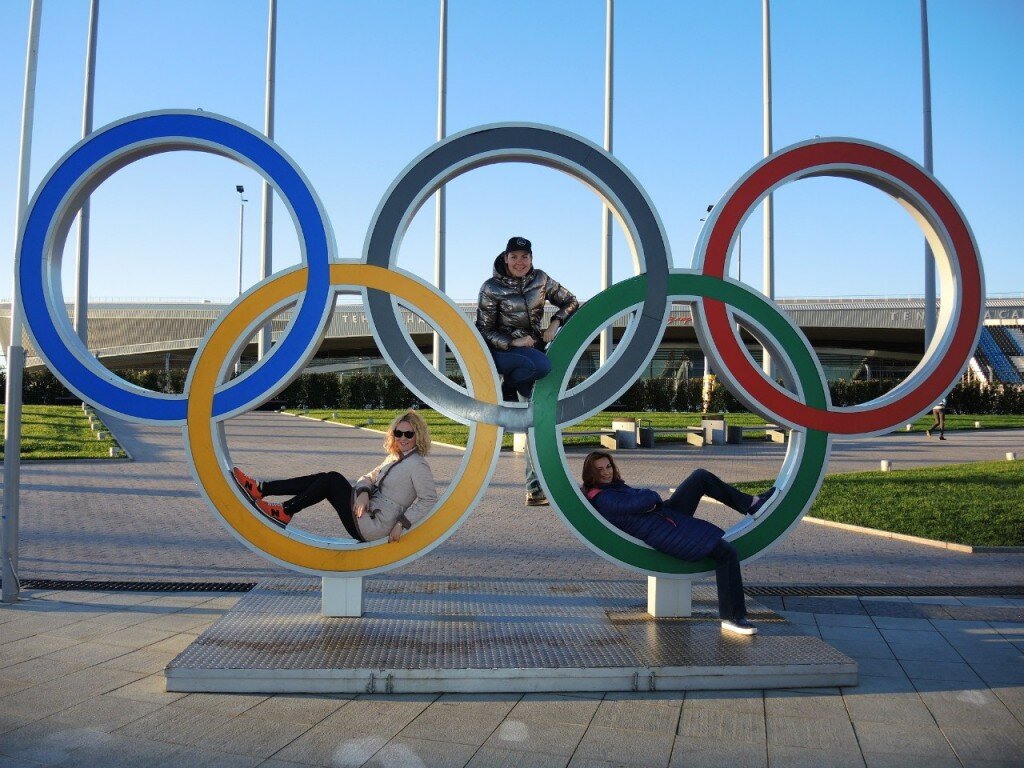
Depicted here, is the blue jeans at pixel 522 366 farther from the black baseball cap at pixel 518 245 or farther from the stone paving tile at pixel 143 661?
the stone paving tile at pixel 143 661

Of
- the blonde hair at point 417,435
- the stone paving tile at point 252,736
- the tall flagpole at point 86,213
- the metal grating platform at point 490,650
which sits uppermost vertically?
the tall flagpole at point 86,213

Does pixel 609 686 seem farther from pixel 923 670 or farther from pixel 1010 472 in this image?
pixel 1010 472

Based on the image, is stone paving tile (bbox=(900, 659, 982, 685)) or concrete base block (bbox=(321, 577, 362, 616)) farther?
concrete base block (bbox=(321, 577, 362, 616))

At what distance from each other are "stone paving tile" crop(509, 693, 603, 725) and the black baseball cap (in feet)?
10.6

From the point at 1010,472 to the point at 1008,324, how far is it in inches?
1490

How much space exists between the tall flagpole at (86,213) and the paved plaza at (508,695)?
Answer: 32.2 ft

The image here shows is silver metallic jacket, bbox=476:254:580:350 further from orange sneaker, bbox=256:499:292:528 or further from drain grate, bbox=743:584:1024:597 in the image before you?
drain grate, bbox=743:584:1024:597

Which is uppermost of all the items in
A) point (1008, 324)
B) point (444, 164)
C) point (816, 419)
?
point (1008, 324)

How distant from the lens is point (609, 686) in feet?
16.8

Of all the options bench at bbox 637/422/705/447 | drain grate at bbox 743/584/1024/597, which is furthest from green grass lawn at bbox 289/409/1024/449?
drain grate at bbox 743/584/1024/597

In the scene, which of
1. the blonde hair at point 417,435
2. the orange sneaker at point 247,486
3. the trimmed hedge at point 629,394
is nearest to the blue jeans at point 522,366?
the blonde hair at point 417,435

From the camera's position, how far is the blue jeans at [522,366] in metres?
6.27

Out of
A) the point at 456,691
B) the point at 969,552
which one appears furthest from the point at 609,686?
the point at 969,552

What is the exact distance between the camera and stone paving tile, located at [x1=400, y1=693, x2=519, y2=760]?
4.44 meters
